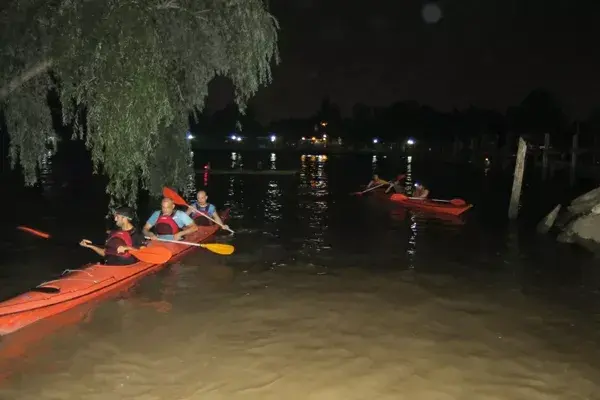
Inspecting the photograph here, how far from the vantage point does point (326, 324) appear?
25.7 ft

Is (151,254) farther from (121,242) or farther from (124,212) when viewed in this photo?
(124,212)

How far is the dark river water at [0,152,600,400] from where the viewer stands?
19.2 feet

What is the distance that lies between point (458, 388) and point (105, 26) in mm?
5731

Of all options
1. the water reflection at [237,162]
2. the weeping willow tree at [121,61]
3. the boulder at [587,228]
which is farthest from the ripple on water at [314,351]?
the water reflection at [237,162]

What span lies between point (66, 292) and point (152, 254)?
186 cm

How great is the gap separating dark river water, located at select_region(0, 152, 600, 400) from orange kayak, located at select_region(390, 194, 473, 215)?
3745 mm

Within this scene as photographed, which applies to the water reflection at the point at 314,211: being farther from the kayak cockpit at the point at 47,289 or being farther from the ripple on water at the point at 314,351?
the kayak cockpit at the point at 47,289

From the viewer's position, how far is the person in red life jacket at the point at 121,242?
350 inches

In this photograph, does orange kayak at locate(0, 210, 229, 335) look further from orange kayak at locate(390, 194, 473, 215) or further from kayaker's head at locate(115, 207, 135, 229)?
orange kayak at locate(390, 194, 473, 215)

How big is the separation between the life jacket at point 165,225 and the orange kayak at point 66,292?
5.26 ft

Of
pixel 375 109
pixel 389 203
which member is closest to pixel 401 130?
pixel 375 109

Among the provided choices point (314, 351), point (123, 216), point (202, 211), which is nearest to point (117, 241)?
point (123, 216)

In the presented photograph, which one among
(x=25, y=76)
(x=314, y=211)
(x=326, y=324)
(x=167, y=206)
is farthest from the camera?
(x=314, y=211)

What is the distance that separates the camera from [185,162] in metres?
12.4
